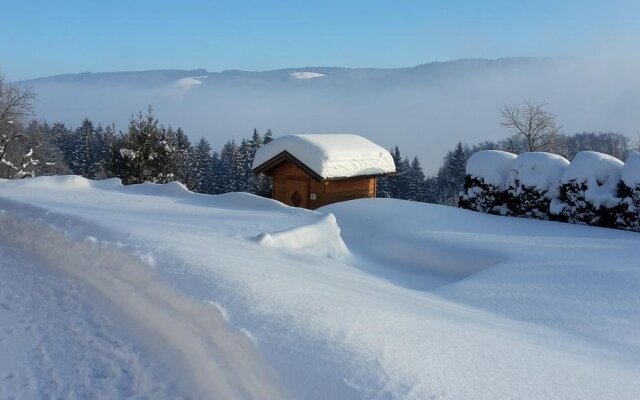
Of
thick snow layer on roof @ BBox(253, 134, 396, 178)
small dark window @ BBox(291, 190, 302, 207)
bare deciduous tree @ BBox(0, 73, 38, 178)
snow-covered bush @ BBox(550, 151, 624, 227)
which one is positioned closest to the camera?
snow-covered bush @ BBox(550, 151, 624, 227)

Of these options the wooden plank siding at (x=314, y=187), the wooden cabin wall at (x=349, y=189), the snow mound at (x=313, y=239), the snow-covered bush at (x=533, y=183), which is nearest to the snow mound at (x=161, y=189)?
the wooden plank siding at (x=314, y=187)

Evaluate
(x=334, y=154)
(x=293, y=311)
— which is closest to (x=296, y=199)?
(x=334, y=154)

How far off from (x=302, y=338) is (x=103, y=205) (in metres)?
8.40

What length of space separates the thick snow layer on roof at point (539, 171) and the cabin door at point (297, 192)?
6.58 meters

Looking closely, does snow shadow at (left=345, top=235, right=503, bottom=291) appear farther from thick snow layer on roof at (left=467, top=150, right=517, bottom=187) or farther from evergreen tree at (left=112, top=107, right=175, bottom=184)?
evergreen tree at (left=112, top=107, right=175, bottom=184)

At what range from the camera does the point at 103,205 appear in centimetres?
1082

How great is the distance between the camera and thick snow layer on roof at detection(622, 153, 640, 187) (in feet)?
37.8

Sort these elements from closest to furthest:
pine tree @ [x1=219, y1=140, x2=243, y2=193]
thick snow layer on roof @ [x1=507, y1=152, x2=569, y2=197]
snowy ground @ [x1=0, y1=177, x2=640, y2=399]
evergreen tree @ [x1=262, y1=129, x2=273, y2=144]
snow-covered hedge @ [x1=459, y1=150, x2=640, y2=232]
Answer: snowy ground @ [x1=0, y1=177, x2=640, y2=399], snow-covered hedge @ [x1=459, y1=150, x2=640, y2=232], thick snow layer on roof @ [x1=507, y1=152, x2=569, y2=197], pine tree @ [x1=219, y1=140, x2=243, y2=193], evergreen tree @ [x1=262, y1=129, x2=273, y2=144]

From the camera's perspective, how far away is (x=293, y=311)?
4.31m

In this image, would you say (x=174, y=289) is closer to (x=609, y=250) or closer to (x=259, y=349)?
(x=259, y=349)

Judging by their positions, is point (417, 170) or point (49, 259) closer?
point (49, 259)

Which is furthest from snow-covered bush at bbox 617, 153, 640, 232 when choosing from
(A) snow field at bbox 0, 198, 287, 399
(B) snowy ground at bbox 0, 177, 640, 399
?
(A) snow field at bbox 0, 198, 287, 399

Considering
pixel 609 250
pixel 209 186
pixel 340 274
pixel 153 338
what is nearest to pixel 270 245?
pixel 340 274

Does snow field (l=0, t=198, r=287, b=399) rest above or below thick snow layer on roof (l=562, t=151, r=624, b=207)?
below
